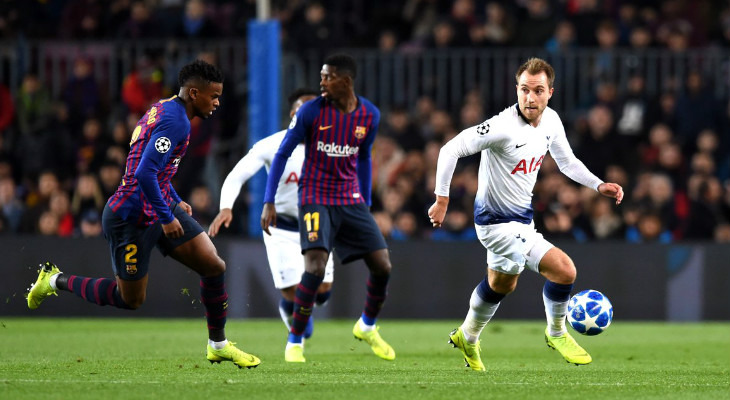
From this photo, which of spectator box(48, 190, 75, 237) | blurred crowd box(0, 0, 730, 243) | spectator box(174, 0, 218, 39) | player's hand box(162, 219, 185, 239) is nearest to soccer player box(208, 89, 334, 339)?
player's hand box(162, 219, 185, 239)

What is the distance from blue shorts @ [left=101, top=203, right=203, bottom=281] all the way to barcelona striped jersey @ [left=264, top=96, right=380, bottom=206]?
1.13 metres

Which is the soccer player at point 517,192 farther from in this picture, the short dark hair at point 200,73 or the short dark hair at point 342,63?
the short dark hair at point 200,73

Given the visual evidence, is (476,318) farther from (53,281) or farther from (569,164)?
(53,281)

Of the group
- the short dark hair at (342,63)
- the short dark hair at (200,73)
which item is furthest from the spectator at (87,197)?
the short dark hair at (200,73)

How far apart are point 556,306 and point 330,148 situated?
212cm

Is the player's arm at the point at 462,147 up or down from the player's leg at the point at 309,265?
up

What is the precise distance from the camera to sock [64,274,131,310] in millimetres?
8406

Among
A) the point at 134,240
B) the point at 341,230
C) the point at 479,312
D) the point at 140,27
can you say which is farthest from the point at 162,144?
the point at 140,27

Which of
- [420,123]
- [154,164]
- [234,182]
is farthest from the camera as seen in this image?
[420,123]

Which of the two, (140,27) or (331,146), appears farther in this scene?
(140,27)

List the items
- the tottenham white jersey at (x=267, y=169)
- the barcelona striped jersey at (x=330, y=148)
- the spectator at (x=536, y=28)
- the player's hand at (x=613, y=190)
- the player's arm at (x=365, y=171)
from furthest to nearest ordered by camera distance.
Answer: the spectator at (x=536, y=28), the tottenham white jersey at (x=267, y=169), the player's arm at (x=365, y=171), the barcelona striped jersey at (x=330, y=148), the player's hand at (x=613, y=190)

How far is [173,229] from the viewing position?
7.75 m

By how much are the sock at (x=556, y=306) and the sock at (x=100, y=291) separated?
9.87ft

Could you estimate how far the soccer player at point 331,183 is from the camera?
9102mm
